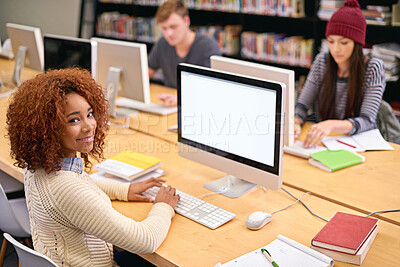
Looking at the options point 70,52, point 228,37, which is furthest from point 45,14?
point 70,52

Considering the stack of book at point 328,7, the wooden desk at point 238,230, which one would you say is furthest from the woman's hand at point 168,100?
the stack of book at point 328,7

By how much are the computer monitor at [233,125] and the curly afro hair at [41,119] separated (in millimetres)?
502

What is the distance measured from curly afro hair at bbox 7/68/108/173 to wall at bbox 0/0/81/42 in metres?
4.41

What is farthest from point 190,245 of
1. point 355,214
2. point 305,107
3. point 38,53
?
point 38,53

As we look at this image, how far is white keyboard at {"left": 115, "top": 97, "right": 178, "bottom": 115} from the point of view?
2680 mm

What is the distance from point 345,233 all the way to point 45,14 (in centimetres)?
531

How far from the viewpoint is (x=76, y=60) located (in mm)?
2582

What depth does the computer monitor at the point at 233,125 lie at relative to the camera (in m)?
1.52

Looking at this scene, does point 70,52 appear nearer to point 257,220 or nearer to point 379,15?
point 257,220

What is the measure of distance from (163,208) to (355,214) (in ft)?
2.15

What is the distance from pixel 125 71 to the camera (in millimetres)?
2600

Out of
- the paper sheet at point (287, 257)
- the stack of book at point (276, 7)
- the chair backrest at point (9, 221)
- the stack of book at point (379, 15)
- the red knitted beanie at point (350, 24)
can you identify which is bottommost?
the chair backrest at point (9, 221)

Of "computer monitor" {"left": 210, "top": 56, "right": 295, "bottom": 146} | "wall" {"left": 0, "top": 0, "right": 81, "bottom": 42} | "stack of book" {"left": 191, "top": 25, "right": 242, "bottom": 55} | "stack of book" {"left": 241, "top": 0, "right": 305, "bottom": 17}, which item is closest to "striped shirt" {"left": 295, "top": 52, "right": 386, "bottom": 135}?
"computer monitor" {"left": 210, "top": 56, "right": 295, "bottom": 146}

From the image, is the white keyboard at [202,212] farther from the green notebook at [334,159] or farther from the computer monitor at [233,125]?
the green notebook at [334,159]
